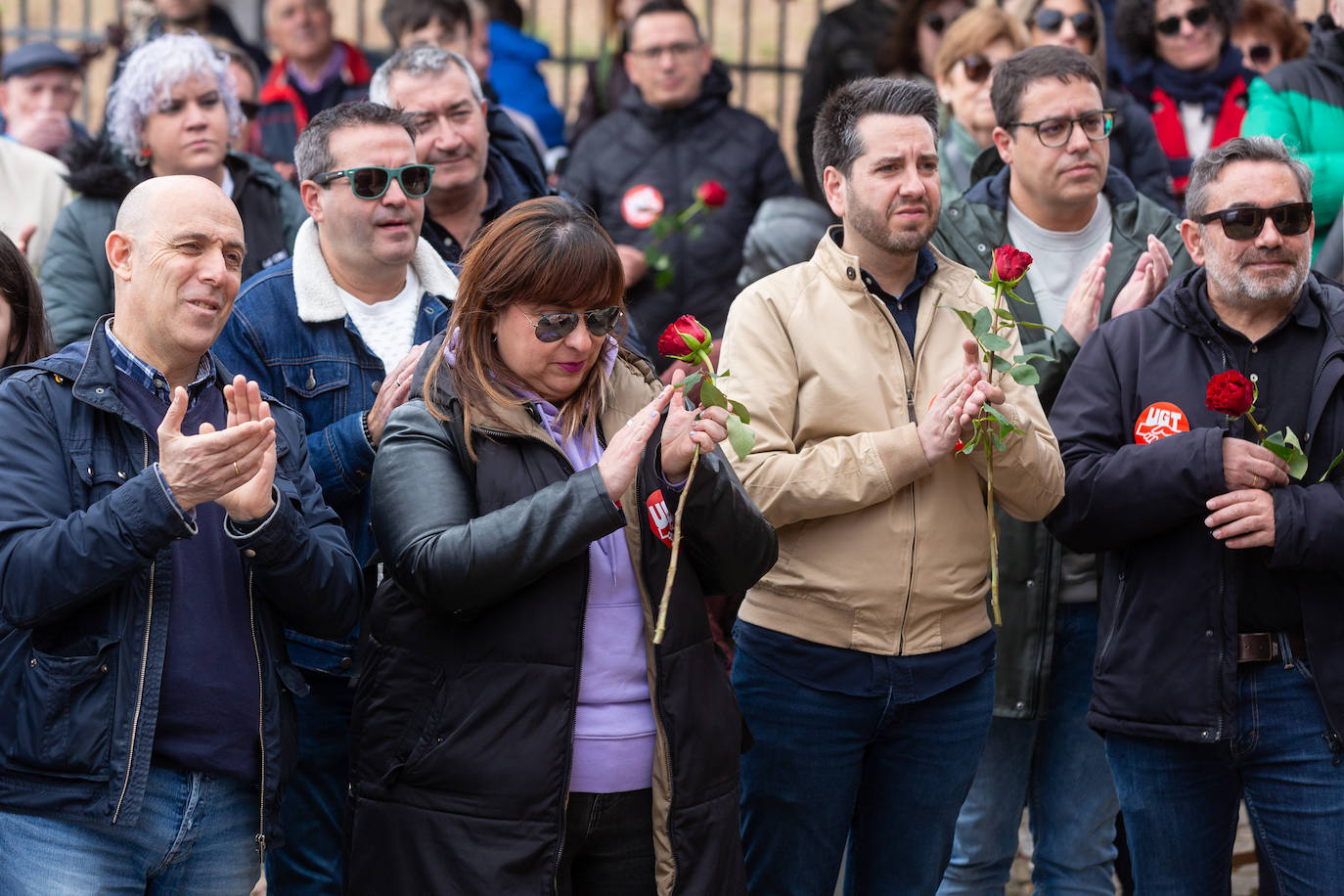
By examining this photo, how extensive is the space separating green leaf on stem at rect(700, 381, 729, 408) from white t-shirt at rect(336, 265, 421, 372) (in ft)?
3.49

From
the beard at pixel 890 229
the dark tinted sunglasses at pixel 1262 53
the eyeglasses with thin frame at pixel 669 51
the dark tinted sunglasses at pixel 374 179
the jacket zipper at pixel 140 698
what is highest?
the dark tinted sunglasses at pixel 1262 53

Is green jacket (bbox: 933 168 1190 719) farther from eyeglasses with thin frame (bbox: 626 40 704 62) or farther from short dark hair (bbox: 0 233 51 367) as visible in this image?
short dark hair (bbox: 0 233 51 367)

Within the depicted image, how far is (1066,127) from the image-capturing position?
4.24 meters

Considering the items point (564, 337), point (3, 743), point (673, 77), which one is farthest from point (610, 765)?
point (673, 77)

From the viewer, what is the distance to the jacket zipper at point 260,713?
9.58ft

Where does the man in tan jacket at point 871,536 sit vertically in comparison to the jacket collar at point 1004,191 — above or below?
below

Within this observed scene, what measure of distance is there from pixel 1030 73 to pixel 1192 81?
1972mm

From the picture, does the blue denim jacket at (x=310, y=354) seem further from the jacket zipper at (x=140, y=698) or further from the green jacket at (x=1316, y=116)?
the green jacket at (x=1316, y=116)

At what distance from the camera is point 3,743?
277 cm

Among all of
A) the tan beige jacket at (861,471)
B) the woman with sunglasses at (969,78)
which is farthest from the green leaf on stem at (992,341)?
the woman with sunglasses at (969,78)

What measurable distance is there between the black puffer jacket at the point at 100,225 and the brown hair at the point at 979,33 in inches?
89.7

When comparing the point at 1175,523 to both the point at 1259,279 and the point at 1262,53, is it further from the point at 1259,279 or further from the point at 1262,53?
the point at 1262,53

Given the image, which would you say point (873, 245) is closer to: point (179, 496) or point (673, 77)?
point (179, 496)

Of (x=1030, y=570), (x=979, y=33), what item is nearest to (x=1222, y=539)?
(x=1030, y=570)
